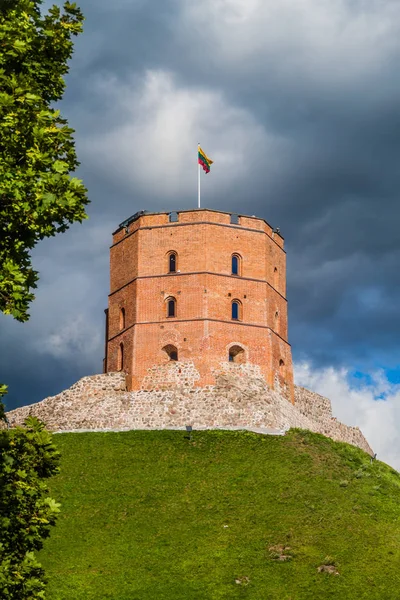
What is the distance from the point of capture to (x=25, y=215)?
51.0 feet

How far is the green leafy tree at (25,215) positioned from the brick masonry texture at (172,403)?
85.7ft

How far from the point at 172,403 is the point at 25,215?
2753cm

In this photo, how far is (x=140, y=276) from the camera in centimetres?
4553

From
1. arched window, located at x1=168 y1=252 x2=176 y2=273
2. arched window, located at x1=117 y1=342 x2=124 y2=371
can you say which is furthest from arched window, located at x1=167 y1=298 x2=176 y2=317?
arched window, located at x1=117 y1=342 x2=124 y2=371

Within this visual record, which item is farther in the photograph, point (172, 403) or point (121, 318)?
point (121, 318)

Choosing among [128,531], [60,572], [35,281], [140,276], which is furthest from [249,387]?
[35,281]

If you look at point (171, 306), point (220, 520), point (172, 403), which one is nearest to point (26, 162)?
point (220, 520)

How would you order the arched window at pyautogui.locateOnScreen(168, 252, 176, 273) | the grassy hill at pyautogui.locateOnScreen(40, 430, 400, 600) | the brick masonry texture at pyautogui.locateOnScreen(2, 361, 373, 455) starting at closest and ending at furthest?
the grassy hill at pyautogui.locateOnScreen(40, 430, 400, 600), the brick masonry texture at pyautogui.locateOnScreen(2, 361, 373, 455), the arched window at pyautogui.locateOnScreen(168, 252, 176, 273)

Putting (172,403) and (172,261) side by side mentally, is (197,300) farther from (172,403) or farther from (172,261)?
(172,403)

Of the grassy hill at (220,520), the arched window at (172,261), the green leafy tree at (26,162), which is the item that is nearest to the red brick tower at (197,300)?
the arched window at (172,261)

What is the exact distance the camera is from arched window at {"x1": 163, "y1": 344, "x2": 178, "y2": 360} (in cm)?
4422

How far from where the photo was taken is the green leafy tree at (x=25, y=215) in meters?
14.8

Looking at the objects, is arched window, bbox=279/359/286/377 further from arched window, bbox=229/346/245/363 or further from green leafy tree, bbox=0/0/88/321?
green leafy tree, bbox=0/0/88/321

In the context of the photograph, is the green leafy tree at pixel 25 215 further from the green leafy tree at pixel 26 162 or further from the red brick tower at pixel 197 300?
the red brick tower at pixel 197 300
